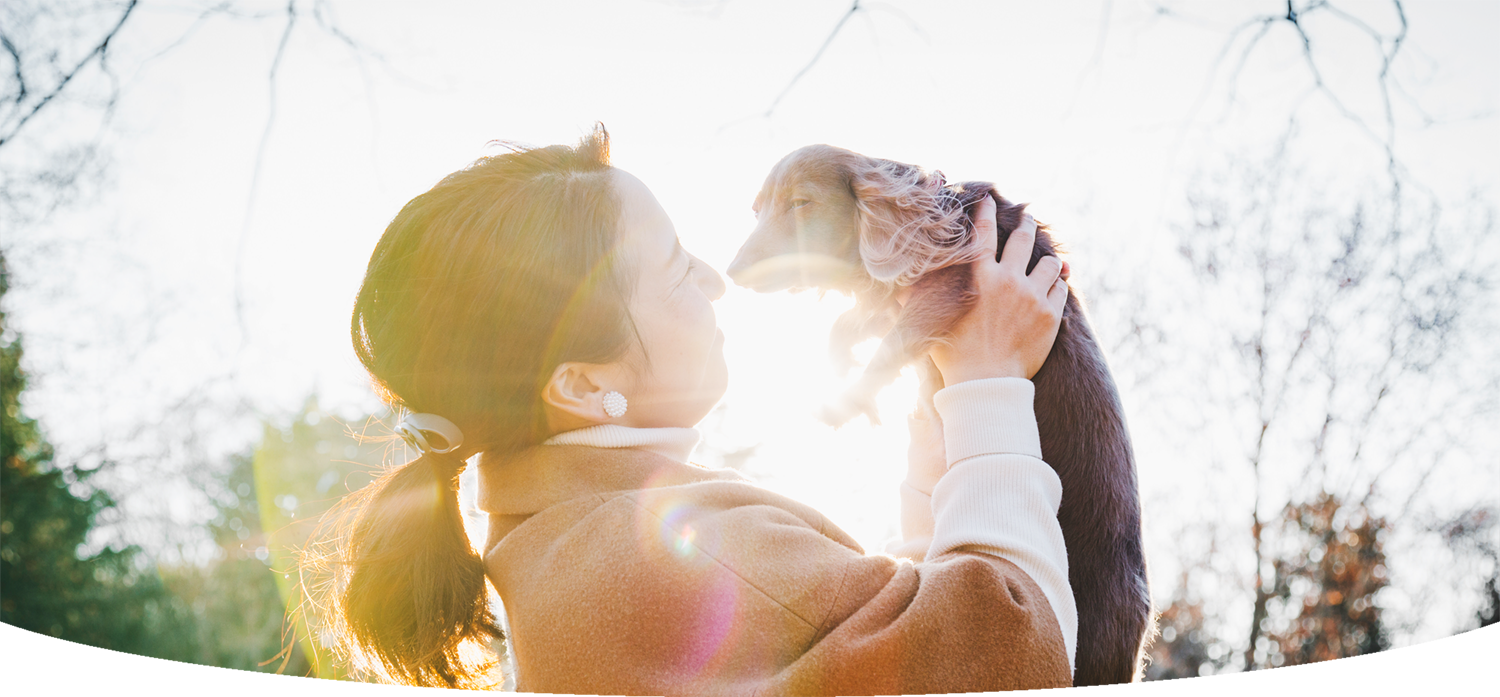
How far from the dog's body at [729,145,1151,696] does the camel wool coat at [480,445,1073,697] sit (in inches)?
19.5

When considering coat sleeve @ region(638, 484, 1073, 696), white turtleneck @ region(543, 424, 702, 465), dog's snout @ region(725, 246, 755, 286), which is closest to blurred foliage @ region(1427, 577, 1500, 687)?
dog's snout @ region(725, 246, 755, 286)

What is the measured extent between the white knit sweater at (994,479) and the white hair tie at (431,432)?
0.38 feet

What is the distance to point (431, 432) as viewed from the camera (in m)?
0.95

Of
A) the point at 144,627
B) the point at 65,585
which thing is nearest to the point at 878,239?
the point at 65,585

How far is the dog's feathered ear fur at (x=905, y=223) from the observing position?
162 cm

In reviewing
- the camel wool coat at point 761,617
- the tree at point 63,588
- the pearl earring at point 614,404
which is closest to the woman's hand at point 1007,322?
the camel wool coat at point 761,617

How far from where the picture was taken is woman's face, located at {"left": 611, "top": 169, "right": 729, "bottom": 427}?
1028 millimetres

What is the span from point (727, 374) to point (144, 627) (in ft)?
31.0

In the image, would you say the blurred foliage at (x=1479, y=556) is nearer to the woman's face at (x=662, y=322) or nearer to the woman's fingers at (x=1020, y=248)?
the woman's fingers at (x=1020, y=248)

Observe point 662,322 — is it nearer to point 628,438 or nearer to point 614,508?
point 628,438

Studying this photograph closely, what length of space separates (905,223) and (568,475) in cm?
107

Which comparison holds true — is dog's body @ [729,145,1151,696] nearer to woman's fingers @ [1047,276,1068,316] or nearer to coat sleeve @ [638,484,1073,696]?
woman's fingers @ [1047,276,1068,316]

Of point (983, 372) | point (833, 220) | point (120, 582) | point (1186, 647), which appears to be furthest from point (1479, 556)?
point (120, 582)

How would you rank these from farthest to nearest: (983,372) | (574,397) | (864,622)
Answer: (983,372)
(574,397)
(864,622)
